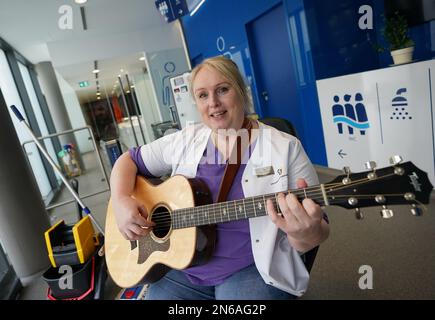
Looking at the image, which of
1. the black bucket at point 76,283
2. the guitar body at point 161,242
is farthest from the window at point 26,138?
the guitar body at point 161,242

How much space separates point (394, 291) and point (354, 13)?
2.86 meters

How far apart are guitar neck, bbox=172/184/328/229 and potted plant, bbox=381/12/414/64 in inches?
102

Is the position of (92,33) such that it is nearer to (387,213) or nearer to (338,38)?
(338,38)

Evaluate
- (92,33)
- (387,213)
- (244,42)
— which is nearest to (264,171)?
(387,213)

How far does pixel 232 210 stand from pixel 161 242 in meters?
0.38

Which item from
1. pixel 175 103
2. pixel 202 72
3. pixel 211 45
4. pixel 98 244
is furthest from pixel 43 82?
pixel 202 72

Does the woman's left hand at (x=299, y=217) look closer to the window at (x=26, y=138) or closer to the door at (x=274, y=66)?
the door at (x=274, y=66)

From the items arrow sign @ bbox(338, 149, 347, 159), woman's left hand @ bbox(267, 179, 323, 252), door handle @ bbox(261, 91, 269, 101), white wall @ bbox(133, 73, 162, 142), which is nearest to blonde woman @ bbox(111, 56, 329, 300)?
woman's left hand @ bbox(267, 179, 323, 252)

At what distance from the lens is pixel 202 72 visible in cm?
109

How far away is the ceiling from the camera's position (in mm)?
3873

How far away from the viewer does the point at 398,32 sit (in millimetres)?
2736

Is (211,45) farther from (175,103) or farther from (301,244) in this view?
(301,244)

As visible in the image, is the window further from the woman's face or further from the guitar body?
the woman's face

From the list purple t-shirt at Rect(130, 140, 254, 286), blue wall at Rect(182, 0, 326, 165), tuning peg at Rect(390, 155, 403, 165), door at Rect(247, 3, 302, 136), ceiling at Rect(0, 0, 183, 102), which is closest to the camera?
tuning peg at Rect(390, 155, 403, 165)
